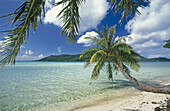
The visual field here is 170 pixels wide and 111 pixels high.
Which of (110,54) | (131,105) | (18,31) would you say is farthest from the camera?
(110,54)

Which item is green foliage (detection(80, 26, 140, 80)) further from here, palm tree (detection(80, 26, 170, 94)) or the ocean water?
the ocean water

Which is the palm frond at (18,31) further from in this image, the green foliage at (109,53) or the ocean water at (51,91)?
the green foliage at (109,53)

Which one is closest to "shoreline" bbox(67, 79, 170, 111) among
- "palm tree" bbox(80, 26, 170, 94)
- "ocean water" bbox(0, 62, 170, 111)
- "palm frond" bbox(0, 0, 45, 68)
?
"ocean water" bbox(0, 62, 170, 111)

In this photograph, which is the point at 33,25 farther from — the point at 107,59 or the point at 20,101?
the point at 107,59

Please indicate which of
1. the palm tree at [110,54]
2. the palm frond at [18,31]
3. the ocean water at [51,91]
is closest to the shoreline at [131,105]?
the ocean water at [51,91]

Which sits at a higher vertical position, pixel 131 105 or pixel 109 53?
pixel 109 53

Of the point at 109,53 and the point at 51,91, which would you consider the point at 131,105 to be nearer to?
the point at 109,53

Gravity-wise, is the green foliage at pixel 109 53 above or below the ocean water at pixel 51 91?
above

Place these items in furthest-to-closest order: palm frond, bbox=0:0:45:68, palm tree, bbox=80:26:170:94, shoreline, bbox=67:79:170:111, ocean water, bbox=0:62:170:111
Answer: palm tree, bbox=80:26:170:94, ocean water, bbox=0:62:170:111, shoreline, bbox=67:79:170:111, palm frond, bbox=0:0:45:68

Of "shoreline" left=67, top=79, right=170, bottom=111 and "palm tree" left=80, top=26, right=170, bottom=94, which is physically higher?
"palm tree" left=80, top=26, right=170, bottom=94

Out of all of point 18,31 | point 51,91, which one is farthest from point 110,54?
point 18,31

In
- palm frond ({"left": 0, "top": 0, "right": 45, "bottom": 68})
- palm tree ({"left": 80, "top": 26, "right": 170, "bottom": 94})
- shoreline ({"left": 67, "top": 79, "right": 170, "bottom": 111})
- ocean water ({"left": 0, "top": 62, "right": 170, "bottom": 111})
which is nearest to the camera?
palm frond ({"left": 0, "top": 0, "right": 45, "bottom": 68})

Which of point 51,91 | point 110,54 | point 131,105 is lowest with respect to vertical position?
point 51,91

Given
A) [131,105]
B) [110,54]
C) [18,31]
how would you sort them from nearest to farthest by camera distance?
1. [18,31]
2. [131,105]
3. [110,54]
